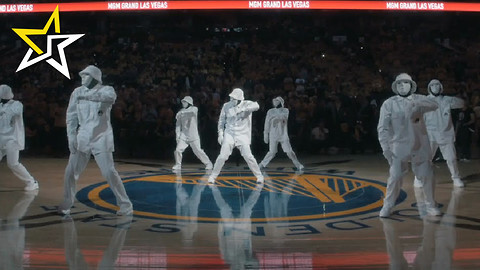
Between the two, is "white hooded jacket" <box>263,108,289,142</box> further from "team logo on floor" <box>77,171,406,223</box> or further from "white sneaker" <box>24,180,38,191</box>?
"white sneaker" <box>24,180,38,191</box>

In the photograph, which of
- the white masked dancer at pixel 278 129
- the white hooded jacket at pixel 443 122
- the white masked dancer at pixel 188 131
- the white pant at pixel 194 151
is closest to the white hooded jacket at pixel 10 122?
the white masked dancer at pixel 188 131

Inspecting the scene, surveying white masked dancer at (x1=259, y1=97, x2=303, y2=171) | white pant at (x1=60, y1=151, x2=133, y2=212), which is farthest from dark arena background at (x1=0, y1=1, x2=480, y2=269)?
white masked dancer at (x1=259, y1=97, x2=303, y2=171)

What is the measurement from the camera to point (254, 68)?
76.3 feet

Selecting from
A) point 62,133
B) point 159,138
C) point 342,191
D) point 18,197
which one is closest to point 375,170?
point 342,191

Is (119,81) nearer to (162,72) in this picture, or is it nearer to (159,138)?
(162,72)

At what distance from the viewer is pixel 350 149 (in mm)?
18047

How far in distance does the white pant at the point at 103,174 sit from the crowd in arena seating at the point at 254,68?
340 inches

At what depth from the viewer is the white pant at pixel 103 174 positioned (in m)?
8.27

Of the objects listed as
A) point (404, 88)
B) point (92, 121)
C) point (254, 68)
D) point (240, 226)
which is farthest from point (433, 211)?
point (254, 68)

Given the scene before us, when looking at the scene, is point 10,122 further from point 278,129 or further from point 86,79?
point 278,129

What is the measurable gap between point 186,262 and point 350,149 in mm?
12479

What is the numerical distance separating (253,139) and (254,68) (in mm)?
6113

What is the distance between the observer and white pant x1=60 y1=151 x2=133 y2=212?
27.1ft

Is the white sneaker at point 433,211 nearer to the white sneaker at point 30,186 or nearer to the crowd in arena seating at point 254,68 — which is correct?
the white sneaker at point 30,186
